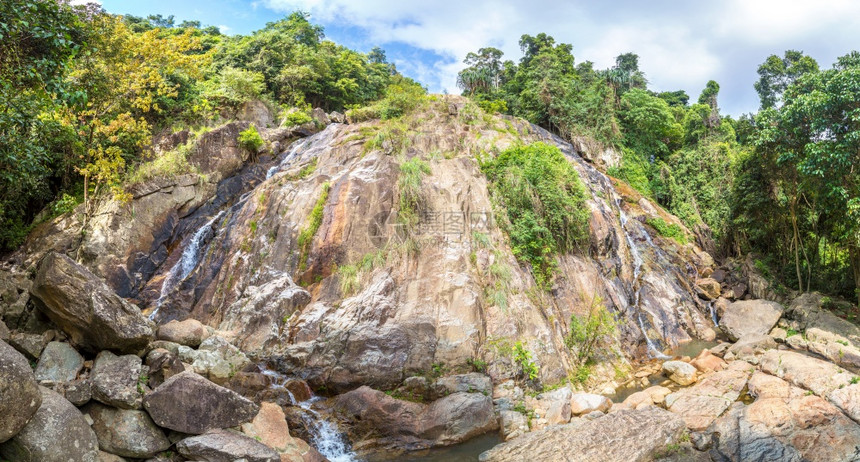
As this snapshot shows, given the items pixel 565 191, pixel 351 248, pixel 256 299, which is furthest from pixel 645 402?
pixel 256 299

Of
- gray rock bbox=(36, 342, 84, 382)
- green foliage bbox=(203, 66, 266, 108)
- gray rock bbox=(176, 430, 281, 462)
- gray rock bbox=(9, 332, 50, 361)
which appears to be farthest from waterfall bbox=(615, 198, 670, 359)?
green foliage bbox=(203, 66, 266, 108)

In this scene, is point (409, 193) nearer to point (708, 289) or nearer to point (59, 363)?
point (59, 363)

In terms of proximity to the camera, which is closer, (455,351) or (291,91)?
(455,351)

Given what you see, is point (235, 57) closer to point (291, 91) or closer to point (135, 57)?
point (291, 91)

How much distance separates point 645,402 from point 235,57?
30.9 m

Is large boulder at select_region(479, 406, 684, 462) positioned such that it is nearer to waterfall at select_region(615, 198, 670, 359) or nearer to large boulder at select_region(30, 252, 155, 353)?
waterfall at select_region(615, 198, 670, 359)

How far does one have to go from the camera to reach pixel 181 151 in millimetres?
18141

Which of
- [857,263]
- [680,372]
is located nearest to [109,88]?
[680,372]

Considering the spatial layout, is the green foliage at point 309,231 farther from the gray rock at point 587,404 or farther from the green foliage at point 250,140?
the gray rock at point 587,404

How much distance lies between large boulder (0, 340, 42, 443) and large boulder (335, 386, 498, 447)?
546 cm

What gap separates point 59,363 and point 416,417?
6.58 metres

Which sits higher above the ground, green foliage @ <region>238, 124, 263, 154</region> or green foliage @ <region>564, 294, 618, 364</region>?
green foliage @ <region>238, 124, 263, 154</region>

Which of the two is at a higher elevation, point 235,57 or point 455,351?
point 235,57

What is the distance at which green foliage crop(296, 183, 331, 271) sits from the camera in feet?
45.9
